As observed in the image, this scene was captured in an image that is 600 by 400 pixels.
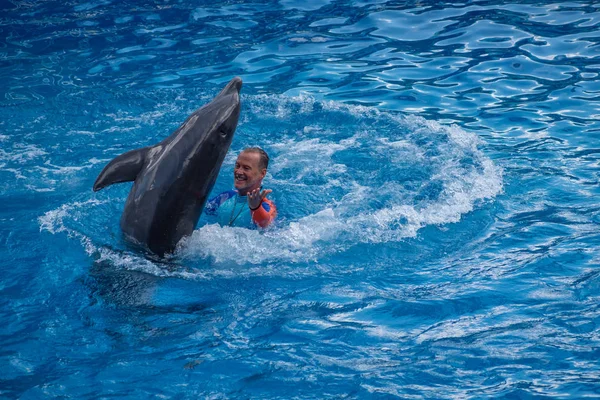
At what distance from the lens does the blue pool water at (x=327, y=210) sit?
5184mm

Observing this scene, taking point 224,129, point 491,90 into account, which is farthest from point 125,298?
point 491,90

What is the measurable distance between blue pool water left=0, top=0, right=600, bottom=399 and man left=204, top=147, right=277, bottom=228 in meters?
0.25

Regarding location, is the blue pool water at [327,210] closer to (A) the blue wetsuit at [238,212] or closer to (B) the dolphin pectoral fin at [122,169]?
(A) the blue wetsuit at [238,212]

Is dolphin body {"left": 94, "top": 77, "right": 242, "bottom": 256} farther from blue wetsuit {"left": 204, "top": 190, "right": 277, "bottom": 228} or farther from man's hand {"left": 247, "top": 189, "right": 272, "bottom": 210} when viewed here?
blue wetsuit {"left": 204, "top": 190, "right": 277, "bottom": 228}

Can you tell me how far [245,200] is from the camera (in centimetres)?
752

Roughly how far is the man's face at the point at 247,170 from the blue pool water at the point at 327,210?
1.71 ft

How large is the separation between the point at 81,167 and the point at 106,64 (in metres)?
4.06

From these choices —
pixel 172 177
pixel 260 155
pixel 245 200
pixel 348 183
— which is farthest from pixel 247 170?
pixel 348 183

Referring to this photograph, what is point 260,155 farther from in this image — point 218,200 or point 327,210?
point 327,210

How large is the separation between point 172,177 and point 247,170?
3.71 feet

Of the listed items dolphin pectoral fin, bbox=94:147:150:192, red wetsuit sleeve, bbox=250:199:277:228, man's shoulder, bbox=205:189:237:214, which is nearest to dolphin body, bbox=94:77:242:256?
dolphin pectoral fin, bbox=94:147:150:192

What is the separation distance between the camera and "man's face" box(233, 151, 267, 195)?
716 cm

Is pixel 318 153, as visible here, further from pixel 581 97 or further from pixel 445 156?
pixel 581 97

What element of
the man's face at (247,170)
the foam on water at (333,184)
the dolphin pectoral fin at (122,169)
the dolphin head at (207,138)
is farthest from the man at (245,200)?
the dolphin pectoral fin at (122,169)
